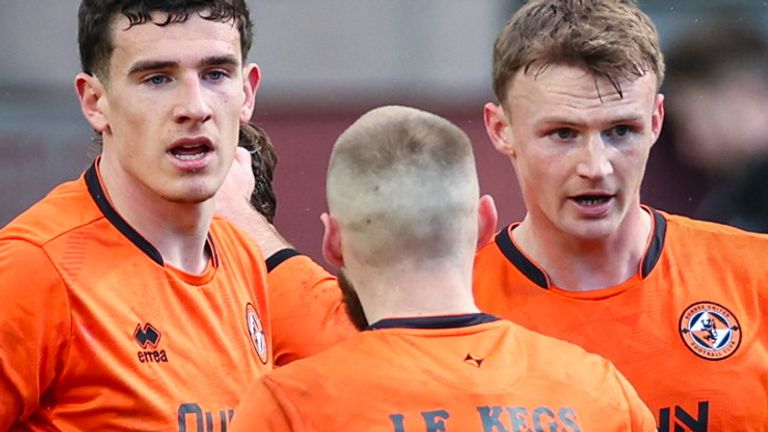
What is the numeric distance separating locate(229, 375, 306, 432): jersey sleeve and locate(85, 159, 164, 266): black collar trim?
3.06 ft

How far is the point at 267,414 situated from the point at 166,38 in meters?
1.20

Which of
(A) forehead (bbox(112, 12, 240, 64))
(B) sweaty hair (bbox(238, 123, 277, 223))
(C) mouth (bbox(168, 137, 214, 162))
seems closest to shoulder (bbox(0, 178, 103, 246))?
(C) mouth (bbox(168, 137, 214, 162))

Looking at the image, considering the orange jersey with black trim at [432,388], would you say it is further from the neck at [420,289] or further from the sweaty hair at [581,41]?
the sweaty hair at [581,41]

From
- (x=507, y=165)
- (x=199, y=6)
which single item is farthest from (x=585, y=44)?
(x=507, y=165)

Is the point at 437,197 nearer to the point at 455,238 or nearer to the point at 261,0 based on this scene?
the point at 455,238

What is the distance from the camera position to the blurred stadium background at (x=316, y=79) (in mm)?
9172

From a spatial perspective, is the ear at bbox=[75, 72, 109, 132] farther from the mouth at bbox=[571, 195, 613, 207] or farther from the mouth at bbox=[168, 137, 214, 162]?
the mouth at bbox=[571, 195, 613, 207]

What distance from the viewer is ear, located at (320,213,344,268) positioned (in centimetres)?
345

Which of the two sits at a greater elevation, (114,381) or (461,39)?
(461,39)

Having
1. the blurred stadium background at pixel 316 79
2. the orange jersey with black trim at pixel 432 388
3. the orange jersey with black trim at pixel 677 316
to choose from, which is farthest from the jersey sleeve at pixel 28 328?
the blurred stadium background at pixel 316 79

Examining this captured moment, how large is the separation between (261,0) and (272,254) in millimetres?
5102

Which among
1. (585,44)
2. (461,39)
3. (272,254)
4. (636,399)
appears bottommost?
(636,399)

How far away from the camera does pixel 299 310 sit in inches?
193

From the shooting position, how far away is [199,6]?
414cm
